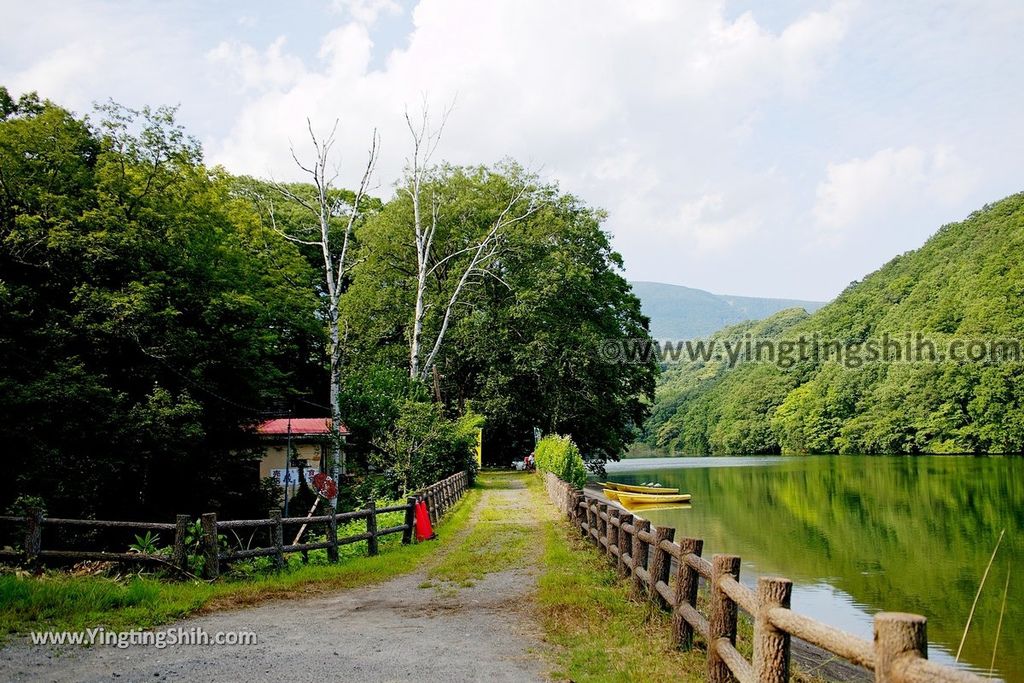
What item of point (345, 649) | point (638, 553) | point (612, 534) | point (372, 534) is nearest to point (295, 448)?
point (372, 534)

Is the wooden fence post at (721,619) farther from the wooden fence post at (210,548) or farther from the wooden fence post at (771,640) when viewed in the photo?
the wooden fence post at (210,548)

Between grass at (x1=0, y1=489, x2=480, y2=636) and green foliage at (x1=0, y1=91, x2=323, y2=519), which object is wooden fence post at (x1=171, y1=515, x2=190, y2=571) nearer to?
grass at (x1=0, y1=489, x2=480, y2=636)

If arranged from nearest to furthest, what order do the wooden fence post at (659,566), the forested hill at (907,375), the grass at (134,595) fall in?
the wooden fence post at (659,566) → the grass at (134,595) → the forested hill at (907,375)

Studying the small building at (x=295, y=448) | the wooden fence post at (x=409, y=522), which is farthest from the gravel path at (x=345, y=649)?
the small building at (x=295, y=448)

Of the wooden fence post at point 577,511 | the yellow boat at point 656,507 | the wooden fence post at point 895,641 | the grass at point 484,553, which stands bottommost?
the yellow boat at point 656,507

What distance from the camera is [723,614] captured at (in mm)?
5973

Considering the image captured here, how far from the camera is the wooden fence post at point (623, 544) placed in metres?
10.4

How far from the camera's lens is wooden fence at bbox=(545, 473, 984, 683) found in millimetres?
3348

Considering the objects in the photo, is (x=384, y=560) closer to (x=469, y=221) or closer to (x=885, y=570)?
(x=885, y=570)

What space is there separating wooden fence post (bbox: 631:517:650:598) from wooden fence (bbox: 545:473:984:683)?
0.01 meters

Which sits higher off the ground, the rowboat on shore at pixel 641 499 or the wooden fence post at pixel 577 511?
the wooden fence post at pixel 577 511

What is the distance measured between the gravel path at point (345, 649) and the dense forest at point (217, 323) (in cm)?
927

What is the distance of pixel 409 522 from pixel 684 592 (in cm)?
942

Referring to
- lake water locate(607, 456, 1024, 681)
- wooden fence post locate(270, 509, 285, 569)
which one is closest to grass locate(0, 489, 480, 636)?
wooden fence post locate(270, 509, 285, 569)
